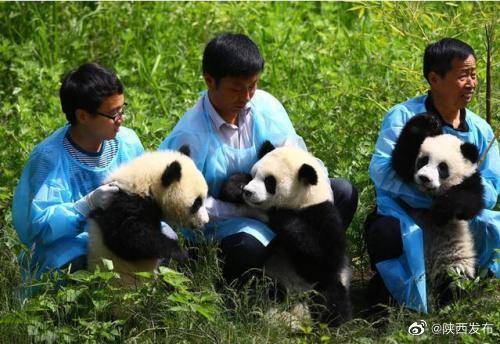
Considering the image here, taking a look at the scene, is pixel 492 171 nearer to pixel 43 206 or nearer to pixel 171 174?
pixel 171 174

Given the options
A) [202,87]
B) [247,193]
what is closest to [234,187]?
[247,193]

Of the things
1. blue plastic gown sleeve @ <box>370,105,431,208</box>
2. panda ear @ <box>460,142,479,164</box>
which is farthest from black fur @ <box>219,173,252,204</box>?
panda ear @ <box>460,142,479,164</box>

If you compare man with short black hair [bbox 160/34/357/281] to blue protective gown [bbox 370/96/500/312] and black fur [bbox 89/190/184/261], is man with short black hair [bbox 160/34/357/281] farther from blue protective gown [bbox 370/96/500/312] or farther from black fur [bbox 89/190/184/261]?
black fur [bbox 89/190/184/261]

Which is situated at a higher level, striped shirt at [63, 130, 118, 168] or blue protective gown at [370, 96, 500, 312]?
striped shirt at [63, 130, 118, 168]

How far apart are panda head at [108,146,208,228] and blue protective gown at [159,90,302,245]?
0.74ft

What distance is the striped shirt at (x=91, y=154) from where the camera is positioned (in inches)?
181

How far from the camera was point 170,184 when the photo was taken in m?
4.38

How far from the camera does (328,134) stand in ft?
19.8

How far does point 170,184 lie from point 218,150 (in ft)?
1.59

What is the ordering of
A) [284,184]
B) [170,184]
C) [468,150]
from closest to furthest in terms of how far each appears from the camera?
[170,184], [284,184], [468,150]

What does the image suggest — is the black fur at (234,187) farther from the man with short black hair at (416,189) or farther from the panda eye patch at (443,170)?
the panda eye patch at (443,170)

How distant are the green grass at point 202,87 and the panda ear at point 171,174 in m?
0.45

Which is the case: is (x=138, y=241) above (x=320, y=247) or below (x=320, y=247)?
above

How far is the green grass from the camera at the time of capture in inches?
165
